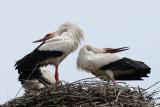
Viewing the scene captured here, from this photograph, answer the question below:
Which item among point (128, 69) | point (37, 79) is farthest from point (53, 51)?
point (128, 69)

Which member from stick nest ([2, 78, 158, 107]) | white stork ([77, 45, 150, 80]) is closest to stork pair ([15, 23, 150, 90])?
white stork ([77, 45, 150, 80])

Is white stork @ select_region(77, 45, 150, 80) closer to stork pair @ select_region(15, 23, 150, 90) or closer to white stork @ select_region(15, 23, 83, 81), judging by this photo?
stork pair @ select_region(15, 23, 150, 90)

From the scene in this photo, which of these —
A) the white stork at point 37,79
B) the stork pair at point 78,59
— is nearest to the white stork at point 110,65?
the stork pair at point 78,59

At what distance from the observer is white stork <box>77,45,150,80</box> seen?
446 inches

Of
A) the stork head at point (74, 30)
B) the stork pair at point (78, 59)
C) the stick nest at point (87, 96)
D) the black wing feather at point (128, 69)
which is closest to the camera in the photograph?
the stick nest at point (87, 96)

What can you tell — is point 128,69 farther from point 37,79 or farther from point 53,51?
point 37,79

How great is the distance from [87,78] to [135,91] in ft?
1.97

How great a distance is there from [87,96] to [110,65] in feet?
7.12

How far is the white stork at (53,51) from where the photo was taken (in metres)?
11.6

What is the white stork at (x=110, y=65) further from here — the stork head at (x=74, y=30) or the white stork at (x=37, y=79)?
the white stork at (x=37, y=79)

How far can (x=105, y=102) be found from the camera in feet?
30.5

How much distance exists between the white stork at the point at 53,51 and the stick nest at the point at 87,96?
1.85 metres

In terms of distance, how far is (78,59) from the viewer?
11562 millimetres

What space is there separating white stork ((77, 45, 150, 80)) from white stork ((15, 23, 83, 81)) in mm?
265
